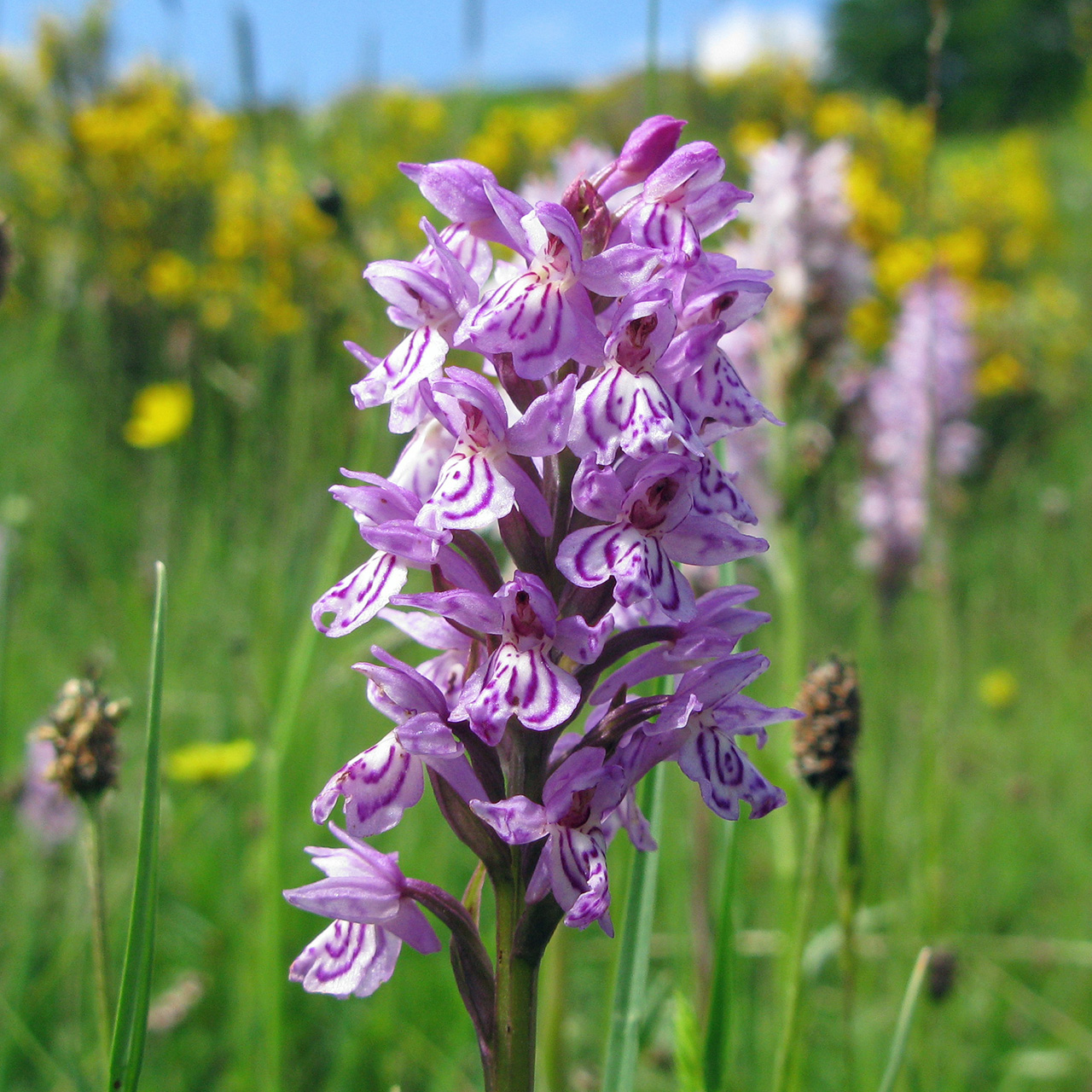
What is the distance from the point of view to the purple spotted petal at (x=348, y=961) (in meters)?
0.97

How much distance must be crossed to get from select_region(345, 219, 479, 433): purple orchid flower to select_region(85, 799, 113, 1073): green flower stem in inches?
19.4

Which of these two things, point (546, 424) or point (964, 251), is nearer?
point (546, 424)

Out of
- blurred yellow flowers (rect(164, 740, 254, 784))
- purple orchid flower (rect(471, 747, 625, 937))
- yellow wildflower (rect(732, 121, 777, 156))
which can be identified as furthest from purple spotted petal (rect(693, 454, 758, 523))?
yellow wildflower (rect(732, 121, 777, 156))

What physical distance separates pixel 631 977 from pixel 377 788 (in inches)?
11.7

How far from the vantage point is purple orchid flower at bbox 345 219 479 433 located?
100 centimetres

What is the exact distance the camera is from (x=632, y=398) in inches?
35.5

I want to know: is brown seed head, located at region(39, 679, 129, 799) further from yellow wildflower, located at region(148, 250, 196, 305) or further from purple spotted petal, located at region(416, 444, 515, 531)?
yellow wildflower, located at region(148, 250, 196, 305)

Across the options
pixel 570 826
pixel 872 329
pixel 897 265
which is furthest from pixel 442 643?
pixel 897 265

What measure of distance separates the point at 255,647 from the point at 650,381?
169cm

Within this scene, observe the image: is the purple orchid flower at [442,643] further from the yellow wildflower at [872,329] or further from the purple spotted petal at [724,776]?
the yellow wildflower at [872,329]

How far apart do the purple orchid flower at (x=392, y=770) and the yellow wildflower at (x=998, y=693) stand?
4098 mm

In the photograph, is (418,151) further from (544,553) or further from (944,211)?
(544,553)

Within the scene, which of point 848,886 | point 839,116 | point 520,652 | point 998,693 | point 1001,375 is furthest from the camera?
point 839,116

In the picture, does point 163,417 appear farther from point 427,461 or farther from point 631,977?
point 631,977
